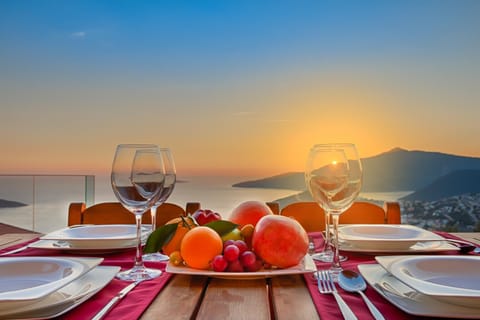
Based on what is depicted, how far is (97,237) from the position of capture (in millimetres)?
1104

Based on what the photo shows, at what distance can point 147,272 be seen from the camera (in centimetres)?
79

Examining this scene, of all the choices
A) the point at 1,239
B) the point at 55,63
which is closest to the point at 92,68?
the point at 55,63

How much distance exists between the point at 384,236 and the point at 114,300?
0.76 meters

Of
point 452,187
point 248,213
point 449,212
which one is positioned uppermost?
point 248,213

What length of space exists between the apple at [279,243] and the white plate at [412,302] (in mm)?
125

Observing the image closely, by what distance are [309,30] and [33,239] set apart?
3.32 m

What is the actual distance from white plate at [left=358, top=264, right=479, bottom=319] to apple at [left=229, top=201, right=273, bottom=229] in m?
0.30

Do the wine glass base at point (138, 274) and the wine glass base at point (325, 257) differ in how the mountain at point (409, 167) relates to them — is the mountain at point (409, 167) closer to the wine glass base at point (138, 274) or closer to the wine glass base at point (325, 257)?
the wine glass base at point (325, 257)

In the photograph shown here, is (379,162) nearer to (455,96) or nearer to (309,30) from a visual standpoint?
(455,96)

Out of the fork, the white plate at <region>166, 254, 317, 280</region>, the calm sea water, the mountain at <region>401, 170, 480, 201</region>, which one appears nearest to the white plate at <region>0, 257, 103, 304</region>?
the white plate at <region>166, 254, 317, 280</region>

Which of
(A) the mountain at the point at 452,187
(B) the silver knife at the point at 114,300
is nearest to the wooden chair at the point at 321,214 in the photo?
(B) the silver knife at the point at 114,300

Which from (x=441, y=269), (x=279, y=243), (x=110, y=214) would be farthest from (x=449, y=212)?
(x=279, y=243)

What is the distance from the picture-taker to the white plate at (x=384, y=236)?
96cm

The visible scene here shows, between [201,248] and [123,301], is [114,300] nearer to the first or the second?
[123,301]
